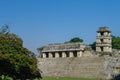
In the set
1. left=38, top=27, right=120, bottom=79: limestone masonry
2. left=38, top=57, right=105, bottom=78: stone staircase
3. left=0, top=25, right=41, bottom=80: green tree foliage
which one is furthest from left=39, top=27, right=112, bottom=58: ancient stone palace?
left=0, top=25, right=41, bottom=80: green tree foliage

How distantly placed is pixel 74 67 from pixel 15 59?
66.3 ft

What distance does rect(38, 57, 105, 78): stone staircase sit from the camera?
46.2 m

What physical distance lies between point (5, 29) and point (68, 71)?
17.4 metres

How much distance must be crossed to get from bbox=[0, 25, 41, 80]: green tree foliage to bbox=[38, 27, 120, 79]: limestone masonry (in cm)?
1401

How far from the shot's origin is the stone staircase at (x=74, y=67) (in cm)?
4618

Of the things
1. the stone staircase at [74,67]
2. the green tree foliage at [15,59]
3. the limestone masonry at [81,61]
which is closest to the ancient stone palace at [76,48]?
the limestone masonry at [81,61]

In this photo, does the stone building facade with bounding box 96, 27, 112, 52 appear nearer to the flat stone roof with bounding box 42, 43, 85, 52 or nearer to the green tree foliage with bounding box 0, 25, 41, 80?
the flat stone roof with bounding box 42, 43, 85, 52

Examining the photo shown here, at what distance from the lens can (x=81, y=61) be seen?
49.6 m

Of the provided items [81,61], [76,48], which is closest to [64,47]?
[76,48]

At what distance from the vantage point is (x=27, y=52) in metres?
33.7

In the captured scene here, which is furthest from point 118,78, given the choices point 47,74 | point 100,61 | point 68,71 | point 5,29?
point 5,29

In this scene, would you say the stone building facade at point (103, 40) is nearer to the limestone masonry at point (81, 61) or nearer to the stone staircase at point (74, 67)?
the limestone masonry at point (81, 61)

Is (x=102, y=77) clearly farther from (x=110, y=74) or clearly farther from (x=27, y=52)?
(x=27, y=52)

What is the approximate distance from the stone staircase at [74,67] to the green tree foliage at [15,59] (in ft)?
45.0
